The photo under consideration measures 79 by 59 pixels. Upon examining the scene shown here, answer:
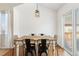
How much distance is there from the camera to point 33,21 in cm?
933

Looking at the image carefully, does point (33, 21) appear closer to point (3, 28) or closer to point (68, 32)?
point (3, 28)

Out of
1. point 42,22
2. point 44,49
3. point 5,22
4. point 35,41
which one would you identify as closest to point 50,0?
point 44,49

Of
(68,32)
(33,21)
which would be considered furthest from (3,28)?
(68,32)

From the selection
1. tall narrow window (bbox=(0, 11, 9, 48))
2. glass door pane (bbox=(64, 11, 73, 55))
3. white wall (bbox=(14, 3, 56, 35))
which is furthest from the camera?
white wall (bbox=(14, 3, 56, 35))

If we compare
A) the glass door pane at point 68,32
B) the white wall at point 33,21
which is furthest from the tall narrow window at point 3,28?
the glass door pane at point 68,32

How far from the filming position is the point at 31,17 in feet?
30.5

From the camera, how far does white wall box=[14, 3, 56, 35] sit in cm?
919

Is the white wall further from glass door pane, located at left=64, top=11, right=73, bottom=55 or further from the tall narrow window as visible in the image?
glass door pane, located at left=64, top=11, right=73, bottom=55

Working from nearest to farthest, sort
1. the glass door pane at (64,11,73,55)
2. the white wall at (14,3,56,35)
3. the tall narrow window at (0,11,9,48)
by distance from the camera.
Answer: the glass door pane at (64,11,73,55) < the tall narrow window at (0,11,9,48) < the white wall at (14,3,56,35)

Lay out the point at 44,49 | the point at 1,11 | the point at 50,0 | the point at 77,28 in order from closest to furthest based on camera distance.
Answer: the point at 50,0, the point at 77,28, the point at 44,49, the point at 1,11

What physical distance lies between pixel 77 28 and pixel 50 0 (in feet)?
12.5

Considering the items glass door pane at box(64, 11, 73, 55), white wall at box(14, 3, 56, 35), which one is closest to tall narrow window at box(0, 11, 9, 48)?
white wall at box(14, 3, 56, 35)

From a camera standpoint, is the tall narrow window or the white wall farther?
the white wall

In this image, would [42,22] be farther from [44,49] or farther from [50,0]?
[50,0]
